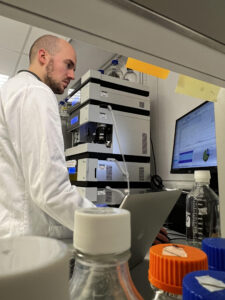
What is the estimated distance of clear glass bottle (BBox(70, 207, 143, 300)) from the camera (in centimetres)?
18

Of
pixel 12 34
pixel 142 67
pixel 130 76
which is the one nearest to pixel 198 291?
pixel 142 67

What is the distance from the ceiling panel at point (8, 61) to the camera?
215 centimetres

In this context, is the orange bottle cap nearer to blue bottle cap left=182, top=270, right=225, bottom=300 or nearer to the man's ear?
blue bottle cap left=182, top=270, right=225, bottom=300

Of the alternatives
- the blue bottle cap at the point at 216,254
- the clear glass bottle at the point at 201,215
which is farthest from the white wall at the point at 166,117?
the blue bottle cap at the point at 216,254

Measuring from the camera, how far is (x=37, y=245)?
0.14 metres

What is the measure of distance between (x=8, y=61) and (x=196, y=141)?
207 centimetres

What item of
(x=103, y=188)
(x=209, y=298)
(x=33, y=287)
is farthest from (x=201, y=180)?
(x=103, y=188)

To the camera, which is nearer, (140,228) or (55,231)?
(140,228)

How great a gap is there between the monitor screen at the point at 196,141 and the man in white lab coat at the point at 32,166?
0.55 meters

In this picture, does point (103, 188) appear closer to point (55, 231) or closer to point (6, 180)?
point (55, 231)

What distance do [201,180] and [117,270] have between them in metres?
0.43

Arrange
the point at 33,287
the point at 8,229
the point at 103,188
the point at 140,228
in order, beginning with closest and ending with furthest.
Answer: the point at 33,287, the point at 140,228, the point at 8,229, the point at 103,188

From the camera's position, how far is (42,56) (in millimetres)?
1095

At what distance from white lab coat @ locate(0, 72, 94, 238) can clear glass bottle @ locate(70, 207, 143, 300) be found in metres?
0.52
